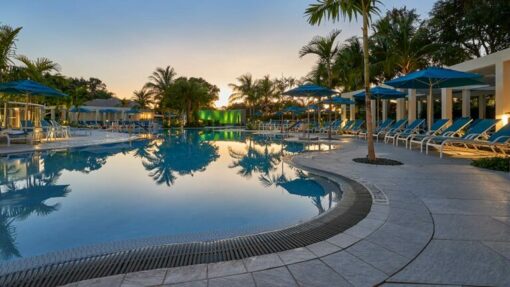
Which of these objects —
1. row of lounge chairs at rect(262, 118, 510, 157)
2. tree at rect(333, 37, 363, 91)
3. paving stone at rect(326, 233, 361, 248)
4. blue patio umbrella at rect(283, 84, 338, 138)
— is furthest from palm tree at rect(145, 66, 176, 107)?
paving stone at rect(326, 233, 361, 248)

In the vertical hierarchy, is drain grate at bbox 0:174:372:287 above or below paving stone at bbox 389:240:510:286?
below

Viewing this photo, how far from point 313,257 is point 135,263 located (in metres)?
1.35

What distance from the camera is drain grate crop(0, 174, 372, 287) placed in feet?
7.21

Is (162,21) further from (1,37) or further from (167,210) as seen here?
(167,210)

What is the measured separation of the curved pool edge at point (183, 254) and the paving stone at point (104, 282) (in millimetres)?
91

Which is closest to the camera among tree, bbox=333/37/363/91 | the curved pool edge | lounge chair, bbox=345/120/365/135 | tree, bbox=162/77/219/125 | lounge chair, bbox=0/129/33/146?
the curved pool edge

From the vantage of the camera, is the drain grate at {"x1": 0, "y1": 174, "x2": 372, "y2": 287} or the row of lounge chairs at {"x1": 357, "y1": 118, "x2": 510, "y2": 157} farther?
the row of lounge chairs at {"x1": 357, "y1": 118, "x2": 510, "y2": 157}

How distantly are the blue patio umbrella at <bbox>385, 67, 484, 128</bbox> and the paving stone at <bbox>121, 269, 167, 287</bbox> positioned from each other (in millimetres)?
7845

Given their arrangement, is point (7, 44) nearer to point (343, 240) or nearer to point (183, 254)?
point (183, 254)

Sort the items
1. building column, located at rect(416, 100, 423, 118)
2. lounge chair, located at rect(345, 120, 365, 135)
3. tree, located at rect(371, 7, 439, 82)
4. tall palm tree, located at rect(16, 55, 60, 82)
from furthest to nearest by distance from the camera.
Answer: building column, located at rect(416, 100, 423, 118)
tree, located at rect(371, 7, 439, 82)
lounge chair, located at rect(345, 120, 365, 135)
tall palm tree, located at rect(16, 55, 60, 82)

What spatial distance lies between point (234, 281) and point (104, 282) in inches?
33.4

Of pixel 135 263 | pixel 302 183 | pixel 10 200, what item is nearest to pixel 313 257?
pixel 135 263

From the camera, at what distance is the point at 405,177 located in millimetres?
5305

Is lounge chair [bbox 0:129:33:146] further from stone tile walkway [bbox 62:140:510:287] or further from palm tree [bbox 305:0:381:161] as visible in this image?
stone tile walkway [bbox 62:140:510:287]
